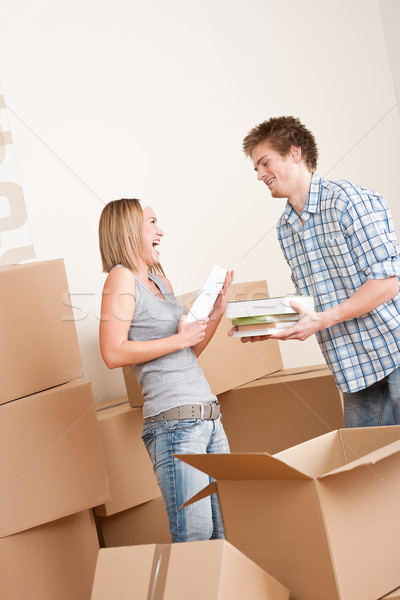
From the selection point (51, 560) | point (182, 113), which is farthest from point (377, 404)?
point (182, 113)

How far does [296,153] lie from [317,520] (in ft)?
3.62

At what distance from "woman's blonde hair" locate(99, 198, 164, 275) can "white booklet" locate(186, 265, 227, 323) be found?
19cm

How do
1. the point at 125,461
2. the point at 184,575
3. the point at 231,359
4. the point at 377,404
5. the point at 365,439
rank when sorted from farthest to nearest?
the point at 231,359, the point at 125,461, the point at 377,404, the point at 365,439, the point at 184,575

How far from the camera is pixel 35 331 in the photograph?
1.68 meters

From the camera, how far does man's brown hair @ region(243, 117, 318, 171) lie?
1.74 meters

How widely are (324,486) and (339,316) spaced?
26.2 inches

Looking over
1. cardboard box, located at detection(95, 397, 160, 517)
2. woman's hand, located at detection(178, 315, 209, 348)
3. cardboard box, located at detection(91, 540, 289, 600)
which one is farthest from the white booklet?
cardboard box, located at detection(91, 540, 289, 600)

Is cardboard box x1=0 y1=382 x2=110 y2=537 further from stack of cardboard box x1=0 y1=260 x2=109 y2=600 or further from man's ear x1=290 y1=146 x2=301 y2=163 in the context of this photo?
man's ear x1=290 y1=146 x2=301 y2=163

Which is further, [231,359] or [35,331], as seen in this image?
[231,359]

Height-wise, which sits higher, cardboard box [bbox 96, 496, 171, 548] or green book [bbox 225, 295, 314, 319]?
green book [bbox 225, 295, 314, 319]

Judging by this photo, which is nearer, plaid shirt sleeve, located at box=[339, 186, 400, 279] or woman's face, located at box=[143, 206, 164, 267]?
plaid shirt sleeve, located at box=[339, 186, 400, 279]

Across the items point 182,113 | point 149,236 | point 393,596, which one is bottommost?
point 393,596

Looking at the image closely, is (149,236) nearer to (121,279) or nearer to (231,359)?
(121,279)

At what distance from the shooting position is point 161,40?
275cm
